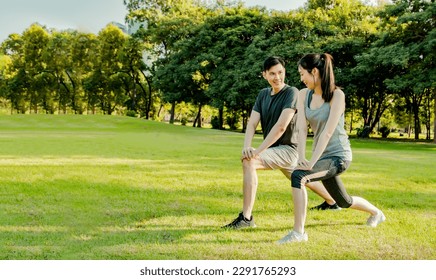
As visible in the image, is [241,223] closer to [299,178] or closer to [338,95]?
[299,178]

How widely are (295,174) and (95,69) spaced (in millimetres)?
50694

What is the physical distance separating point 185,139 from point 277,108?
64.1ft

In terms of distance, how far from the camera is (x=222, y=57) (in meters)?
40.2

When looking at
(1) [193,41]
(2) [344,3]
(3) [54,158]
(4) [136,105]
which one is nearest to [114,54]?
(4) [136,105]

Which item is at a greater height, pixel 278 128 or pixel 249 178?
pixel 278 128

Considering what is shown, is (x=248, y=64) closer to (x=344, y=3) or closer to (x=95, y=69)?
(x=344, y=3)

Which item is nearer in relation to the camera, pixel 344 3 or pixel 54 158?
pixel 54 158

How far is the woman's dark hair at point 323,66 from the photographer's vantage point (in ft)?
15.6

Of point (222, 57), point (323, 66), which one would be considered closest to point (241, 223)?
point (323, 66)

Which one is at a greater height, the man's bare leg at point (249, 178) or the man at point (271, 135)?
the man at point (271, 135)

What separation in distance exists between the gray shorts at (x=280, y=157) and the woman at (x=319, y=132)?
1.54ft

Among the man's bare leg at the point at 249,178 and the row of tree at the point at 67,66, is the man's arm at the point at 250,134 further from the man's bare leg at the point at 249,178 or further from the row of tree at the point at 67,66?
the row of tree at the point at 67,66

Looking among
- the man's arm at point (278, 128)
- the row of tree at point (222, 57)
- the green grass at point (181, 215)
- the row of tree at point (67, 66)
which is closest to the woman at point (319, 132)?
the man's arm at point (278, 128)
